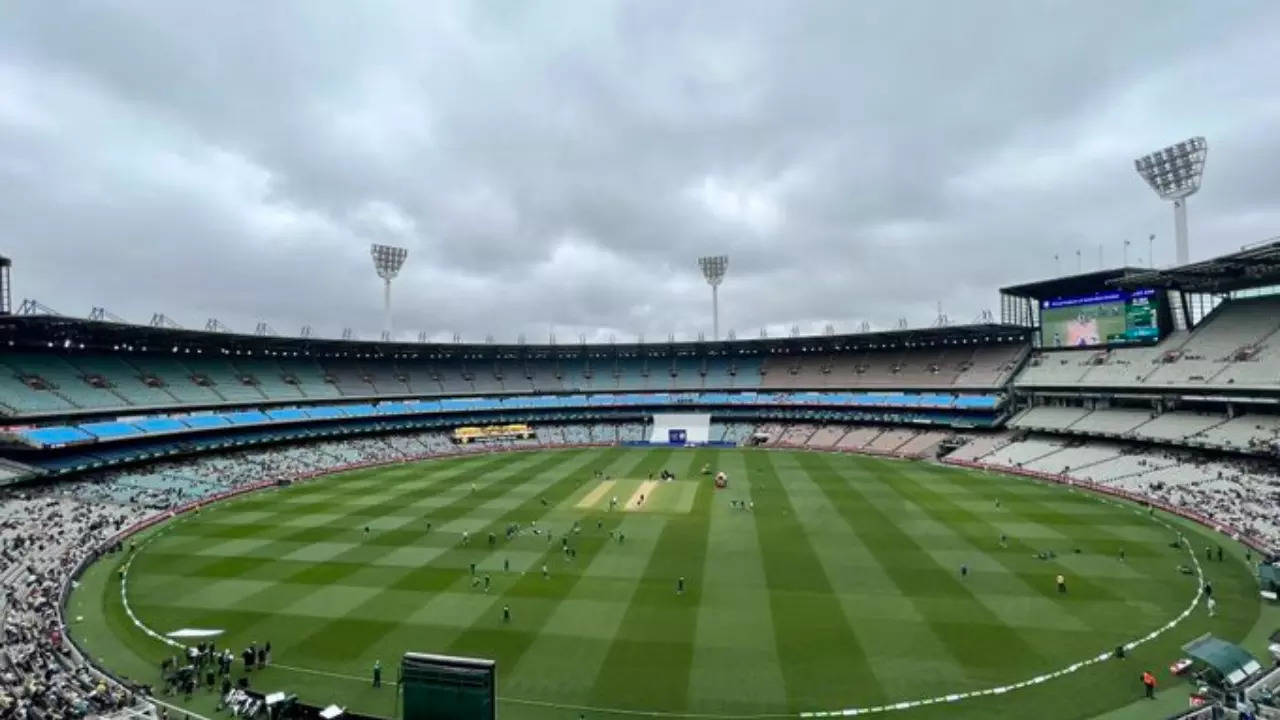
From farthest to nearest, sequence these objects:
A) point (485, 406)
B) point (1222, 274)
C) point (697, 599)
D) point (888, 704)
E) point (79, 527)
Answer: point (485, 406), point (1222, 274), point (79, 527), point (697, 599), point (888, 704)

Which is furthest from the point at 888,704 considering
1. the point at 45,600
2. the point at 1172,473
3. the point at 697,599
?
the point at 1172,473

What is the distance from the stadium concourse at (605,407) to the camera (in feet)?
133

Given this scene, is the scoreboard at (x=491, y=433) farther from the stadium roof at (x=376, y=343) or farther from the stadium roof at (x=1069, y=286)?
the stadium roof at (x=1069, y=286)

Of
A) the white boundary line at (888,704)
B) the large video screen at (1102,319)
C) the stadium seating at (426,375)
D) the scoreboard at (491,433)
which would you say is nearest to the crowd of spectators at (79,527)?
the scoreboard at (491,433)

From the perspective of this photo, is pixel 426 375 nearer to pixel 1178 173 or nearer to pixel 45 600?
pixel 45 600

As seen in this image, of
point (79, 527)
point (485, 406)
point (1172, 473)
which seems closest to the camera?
point (79, 527)

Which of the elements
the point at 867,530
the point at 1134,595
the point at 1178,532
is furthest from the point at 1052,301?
the point at 1134,595

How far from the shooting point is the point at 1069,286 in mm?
70688

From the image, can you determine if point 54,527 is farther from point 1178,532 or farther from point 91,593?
point 1178,532

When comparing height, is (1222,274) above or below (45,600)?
above

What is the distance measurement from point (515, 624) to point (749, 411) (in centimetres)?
7177

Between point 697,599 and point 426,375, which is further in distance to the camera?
point 426,375

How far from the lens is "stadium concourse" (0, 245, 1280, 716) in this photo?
1598 inches

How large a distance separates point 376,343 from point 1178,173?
3575 inches
